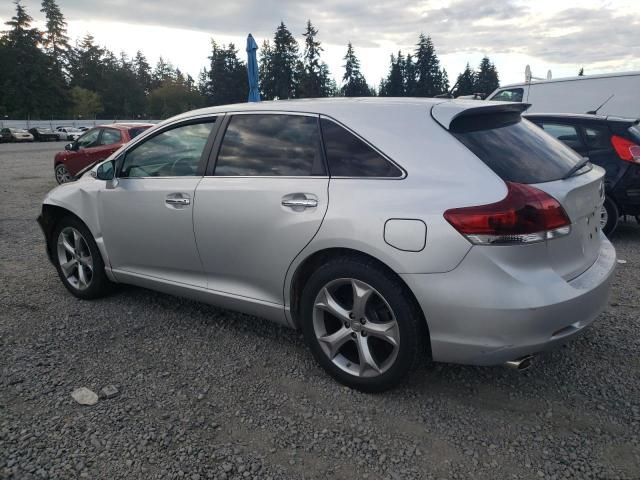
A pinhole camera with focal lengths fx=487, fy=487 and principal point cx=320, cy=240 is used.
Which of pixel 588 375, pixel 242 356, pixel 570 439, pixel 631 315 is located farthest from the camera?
pixel 631 315

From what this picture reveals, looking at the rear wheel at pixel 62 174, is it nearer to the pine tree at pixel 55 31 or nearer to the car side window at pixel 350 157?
the car side window at pixel 350 157

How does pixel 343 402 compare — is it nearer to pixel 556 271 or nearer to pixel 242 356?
pixel 242 356

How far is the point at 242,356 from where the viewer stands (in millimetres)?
3238

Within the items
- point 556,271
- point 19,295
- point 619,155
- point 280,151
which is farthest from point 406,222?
point 619,155

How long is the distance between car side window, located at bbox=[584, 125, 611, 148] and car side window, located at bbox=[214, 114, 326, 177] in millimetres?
4647

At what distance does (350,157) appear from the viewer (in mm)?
2727

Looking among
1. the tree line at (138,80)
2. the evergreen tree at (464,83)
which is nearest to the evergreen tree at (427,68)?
the tree line at (138,80)

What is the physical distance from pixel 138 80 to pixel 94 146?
104 metres

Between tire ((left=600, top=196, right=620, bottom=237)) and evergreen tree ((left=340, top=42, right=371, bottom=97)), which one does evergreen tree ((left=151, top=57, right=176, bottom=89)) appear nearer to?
evergreen tree ((left=340, top=42, right=371, bottom=97))

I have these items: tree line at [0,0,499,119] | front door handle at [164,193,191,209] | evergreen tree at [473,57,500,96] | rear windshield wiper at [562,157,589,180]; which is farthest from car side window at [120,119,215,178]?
evergreen tree at [473,57,500,96]

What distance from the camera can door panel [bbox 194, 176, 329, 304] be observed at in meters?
2.78

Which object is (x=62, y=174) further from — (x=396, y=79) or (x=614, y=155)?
(x=396, y=79)

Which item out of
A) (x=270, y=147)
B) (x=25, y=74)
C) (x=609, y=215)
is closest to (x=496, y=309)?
(x=270, y=147)

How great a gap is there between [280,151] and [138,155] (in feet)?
4.57
